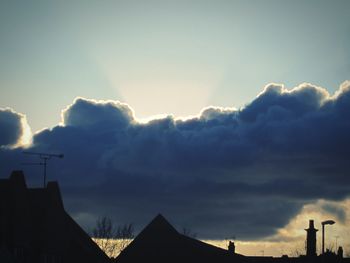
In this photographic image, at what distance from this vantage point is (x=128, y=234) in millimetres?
86875

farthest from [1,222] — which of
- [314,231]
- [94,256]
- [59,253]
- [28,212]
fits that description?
[314,231]

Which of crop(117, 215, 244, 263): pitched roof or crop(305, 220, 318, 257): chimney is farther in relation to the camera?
crop(117, 215, 244, 263): pitched roof

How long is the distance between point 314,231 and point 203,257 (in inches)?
520

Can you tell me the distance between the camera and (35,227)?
6147cm

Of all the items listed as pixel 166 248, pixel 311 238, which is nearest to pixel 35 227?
pixel 166 248

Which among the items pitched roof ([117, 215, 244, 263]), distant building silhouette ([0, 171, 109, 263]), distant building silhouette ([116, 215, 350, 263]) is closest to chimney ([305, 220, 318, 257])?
distant building silhouette ([116, 215, 350, 263])

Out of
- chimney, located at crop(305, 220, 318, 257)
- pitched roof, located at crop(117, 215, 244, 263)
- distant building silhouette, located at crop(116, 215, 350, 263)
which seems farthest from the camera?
pitched roof, located at crop(117, 215, 244, 263)

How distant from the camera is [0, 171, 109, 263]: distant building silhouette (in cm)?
5875

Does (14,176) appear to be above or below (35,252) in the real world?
above

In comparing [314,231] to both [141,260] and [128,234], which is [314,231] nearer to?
[141,260]

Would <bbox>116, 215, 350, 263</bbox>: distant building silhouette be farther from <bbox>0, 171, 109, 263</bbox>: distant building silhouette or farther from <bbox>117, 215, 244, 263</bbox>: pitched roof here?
<bbox>0, 171, 109, 263</bbox>: distant building silhouette

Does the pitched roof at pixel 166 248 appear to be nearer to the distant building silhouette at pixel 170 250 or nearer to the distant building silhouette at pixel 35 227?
the distant building silhouette at pixel 170 250

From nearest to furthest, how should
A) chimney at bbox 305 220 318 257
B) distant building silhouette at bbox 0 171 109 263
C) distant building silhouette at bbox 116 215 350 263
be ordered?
1. distant building silhouette at bbox 0 171 109 263
2. chimney at bbox 305 220 318 257
3. distant building silhouette at bbox 116 215 350 263

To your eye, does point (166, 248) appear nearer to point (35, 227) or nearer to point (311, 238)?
point (311, 238)
